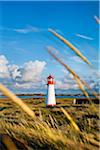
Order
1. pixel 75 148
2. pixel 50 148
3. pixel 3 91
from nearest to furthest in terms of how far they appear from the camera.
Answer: pixel 3 91 < pixel 75 148 < pixel 50 148

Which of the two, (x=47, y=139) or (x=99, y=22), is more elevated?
(x=99, y=22)

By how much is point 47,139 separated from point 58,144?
6.5 inches

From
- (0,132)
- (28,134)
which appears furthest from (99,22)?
(0,132)

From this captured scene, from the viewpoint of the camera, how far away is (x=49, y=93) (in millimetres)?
13742

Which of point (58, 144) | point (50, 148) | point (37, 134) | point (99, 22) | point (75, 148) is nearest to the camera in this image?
point (99, 22)

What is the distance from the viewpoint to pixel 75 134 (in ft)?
6.48

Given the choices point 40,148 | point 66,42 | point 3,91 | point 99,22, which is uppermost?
point 99,22

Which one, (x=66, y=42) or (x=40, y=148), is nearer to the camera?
(x=66, y=42)

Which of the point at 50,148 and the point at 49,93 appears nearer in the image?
the point at 50,148

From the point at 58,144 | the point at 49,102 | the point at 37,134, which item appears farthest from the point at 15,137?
the point at 49,102

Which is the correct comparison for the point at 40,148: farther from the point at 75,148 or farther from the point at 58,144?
the point at 75,148

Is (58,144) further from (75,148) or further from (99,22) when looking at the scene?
(99,22)

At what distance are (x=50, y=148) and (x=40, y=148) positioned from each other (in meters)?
0.14

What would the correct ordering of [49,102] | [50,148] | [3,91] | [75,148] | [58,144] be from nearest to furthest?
[3,91] → [75,148] → [58,144] → [50,148] → [49,102]
